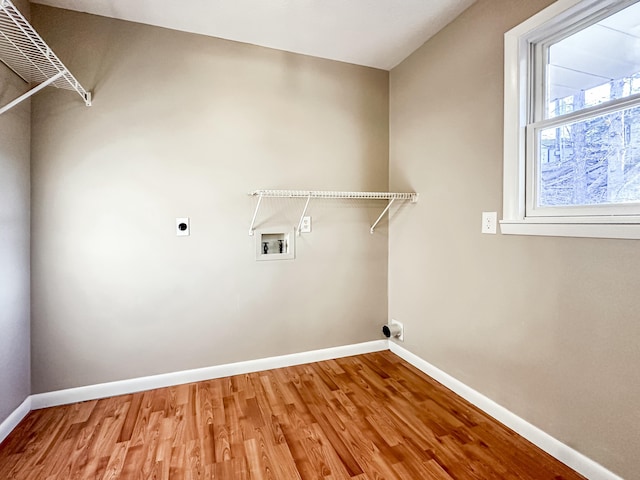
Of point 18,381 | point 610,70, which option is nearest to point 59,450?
point 18,381

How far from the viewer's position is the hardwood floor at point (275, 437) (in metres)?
1.34

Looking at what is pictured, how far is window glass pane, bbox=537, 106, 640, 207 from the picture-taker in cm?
→ 121

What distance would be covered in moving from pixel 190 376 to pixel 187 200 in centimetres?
121

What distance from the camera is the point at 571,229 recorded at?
1.31 metres

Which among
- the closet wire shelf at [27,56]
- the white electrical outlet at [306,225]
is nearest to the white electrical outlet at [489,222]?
the white electrical outlet at [306,225]

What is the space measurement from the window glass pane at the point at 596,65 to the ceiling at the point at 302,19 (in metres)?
0.68

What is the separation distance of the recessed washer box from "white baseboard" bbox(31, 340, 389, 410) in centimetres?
77

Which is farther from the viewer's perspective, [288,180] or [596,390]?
[288,180]

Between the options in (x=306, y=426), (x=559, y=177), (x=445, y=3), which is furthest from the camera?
(x=445, y=3)

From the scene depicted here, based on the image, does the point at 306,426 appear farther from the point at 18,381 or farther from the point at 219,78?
the point at 219,78

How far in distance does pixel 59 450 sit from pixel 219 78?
7.60ft

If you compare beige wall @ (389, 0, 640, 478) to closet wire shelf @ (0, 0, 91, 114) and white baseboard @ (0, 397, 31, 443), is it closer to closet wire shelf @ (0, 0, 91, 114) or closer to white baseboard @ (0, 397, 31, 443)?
closet wire shelf @ (0, 0, 91, 114)

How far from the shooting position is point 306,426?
5.34 ft

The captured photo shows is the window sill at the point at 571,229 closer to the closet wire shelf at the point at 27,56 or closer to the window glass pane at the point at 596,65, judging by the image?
the window glass pane at the point at 596,65
